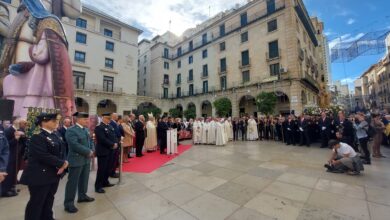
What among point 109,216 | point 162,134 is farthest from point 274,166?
point 162,134

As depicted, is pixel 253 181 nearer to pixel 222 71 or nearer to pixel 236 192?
pixel 236 192

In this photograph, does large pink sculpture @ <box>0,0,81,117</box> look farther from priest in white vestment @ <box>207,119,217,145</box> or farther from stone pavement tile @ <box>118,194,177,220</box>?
priest in white vestment @ <box>207,119,217,145</box>

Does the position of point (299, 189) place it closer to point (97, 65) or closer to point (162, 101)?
point (97, 65)

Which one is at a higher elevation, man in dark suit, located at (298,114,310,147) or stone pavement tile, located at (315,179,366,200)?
man in dark suit, located at (298,114,310,147)

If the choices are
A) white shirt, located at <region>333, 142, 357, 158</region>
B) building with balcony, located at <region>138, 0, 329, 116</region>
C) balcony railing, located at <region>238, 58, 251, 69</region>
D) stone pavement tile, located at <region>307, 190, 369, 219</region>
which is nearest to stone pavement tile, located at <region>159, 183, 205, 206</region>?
stone pavement tile, located at <region>307, 190, 369, 219</region>

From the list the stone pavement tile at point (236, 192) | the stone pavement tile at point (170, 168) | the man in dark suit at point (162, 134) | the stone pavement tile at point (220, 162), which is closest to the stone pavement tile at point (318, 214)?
the stone pavement tile at point (236, 192)

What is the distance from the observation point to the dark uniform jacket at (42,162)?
7.80 feet

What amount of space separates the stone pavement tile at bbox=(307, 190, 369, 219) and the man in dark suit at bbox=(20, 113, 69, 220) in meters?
4.35

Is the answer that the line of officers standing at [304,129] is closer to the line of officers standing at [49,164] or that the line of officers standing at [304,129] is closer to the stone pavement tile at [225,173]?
the stone pavement tile at [225,173]

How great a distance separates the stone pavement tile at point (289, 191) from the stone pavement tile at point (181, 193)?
158 cm

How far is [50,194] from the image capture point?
262 centimetres

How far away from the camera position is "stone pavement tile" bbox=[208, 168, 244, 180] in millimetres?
4878

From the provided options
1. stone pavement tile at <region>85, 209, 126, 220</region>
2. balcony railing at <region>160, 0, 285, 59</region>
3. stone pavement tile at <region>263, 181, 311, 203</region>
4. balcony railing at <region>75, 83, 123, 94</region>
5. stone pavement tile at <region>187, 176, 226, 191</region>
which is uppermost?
balcony railing at <region>160, 0, 285, 59</region>

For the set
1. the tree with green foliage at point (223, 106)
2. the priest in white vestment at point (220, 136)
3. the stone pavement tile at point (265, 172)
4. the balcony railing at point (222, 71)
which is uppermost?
the balcony railing at point (222, 71)
